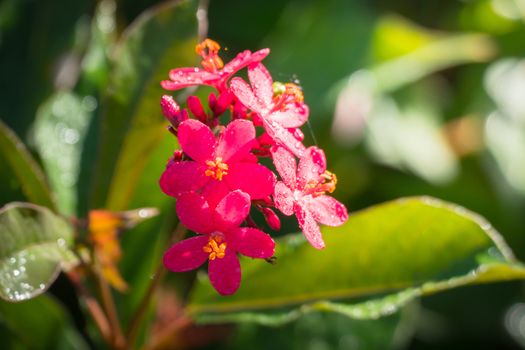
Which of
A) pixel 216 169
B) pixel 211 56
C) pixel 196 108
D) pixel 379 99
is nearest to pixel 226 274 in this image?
pixel 216 169

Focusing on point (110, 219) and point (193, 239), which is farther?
point (110, 219)

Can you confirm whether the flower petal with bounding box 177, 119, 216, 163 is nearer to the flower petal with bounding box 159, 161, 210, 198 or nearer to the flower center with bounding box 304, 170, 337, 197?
the flower petal with bounding box 159, 161, 210, 198

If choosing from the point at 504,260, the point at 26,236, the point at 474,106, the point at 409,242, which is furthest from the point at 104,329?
the point at 474,106

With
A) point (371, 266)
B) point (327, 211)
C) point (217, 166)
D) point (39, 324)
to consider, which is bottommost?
point (39, 324)

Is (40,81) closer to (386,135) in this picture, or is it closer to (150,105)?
(150,105)

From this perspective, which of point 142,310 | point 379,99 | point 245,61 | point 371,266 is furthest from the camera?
point 379,99

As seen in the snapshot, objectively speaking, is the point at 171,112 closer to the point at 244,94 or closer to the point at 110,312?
the point at 244,94
